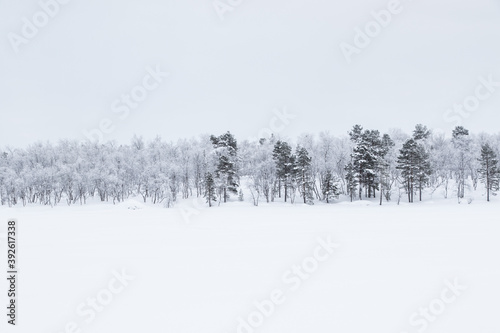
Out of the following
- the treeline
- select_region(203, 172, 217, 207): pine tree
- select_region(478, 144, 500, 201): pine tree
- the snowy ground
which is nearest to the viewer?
the snowy ground

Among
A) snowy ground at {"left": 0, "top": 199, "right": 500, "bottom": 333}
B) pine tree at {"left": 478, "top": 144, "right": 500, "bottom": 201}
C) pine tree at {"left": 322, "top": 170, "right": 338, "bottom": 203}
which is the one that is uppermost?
pine tree at {"left": 478, "top": 144, "right": 500, "bottom": 201}

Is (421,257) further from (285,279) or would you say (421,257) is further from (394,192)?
(394,192)

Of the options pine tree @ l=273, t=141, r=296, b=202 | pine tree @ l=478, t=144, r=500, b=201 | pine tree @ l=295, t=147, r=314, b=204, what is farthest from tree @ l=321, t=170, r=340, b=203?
pine tree @ l=478, t=144, r=500, b=201

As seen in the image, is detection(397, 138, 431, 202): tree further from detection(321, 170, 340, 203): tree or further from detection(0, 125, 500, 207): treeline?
detection(321, 170, 340, 203): tree

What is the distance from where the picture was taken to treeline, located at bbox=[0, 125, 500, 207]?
219 ft

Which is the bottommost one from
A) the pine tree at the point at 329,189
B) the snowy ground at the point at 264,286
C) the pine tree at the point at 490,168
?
the snowy ground at the point at 264,286

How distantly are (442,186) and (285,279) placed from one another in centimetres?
7525

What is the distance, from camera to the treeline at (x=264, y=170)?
66875 millimetres

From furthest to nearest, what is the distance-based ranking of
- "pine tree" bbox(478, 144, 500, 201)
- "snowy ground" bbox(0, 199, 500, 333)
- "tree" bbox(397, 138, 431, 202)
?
"tree" bbox(397, 138, 431, 202), "pine tree" bbox(478, 144, 500, 201), "snowy ground" bbox(0, 199, 500, 333)

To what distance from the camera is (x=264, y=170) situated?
253 ft

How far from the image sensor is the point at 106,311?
9.81 m

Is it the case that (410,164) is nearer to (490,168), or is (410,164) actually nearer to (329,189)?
(490,168)

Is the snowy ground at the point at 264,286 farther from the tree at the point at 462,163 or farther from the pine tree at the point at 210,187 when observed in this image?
the tree at the point at 462,163

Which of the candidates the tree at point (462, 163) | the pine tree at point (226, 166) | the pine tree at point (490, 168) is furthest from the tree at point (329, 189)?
the pine tree at point (490, 168)
